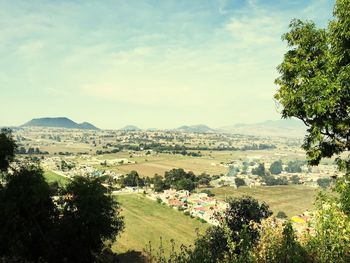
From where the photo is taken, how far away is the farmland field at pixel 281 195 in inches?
4060

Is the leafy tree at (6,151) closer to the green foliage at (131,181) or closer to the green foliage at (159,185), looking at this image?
the green foliage at (159,185)

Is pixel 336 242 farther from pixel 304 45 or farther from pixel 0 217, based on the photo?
pixel 0 217

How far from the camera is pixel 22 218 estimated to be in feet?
88.2

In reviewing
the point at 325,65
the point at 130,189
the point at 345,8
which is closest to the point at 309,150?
the point at 325,65

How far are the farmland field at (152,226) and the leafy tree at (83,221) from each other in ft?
68.0

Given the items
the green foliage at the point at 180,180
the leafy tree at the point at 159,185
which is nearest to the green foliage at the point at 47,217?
the leafy tree at the point at 159,185

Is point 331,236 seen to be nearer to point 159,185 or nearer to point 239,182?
point 159,185

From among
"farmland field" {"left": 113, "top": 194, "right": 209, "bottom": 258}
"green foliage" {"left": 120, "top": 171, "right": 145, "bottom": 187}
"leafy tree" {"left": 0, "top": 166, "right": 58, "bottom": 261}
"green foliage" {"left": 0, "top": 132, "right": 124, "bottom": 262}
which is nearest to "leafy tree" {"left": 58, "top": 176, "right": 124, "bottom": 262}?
"green foliage" {"left": 0, "top": 132, "right": 124, "bottom": 262}

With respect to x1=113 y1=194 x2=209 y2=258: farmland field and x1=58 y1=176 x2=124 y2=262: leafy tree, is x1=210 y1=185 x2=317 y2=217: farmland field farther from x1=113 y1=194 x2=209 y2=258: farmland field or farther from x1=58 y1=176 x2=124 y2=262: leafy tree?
x1=58 y1=176 x2=124 y2=262: leafy tree

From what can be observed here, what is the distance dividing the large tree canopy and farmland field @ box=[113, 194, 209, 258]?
40.3 metres

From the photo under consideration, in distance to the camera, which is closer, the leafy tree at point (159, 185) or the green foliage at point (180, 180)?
the leafy tree at point (159, 185)

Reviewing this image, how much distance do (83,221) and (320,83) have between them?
22373 millimetres

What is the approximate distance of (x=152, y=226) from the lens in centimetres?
7212

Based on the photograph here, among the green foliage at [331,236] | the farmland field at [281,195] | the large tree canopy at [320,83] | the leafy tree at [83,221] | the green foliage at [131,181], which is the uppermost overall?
the large tree canopy at [320,83]
